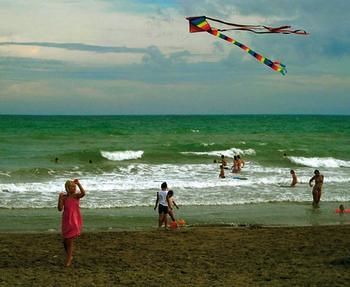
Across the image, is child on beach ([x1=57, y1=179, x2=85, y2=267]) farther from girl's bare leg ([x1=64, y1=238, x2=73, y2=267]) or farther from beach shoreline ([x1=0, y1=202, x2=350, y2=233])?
beach shoreline ([x1=0, y1=202, x2=350, y2=233])

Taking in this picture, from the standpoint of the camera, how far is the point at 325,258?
1023 centimetres

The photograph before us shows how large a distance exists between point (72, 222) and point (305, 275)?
3.82 meters

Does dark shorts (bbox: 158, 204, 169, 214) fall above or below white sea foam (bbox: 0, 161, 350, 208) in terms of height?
above

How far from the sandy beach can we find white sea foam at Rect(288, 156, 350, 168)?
21016 mm

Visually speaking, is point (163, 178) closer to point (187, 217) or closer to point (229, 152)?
point (187, 217)

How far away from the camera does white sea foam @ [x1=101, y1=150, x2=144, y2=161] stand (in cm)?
3453

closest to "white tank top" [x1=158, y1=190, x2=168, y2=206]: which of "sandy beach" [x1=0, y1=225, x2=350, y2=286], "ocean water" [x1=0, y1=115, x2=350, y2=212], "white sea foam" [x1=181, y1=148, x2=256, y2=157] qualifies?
"sandy beach" [x1=0, y1=225, x2=350, y2=286]

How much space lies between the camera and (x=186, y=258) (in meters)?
10.5

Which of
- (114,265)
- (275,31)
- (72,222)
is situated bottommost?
(114,265)

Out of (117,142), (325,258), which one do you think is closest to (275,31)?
(325,258)

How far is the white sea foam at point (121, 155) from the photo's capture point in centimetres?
3453

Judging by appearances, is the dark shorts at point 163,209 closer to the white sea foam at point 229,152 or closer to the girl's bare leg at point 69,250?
the girl's bare leg at point 69,250

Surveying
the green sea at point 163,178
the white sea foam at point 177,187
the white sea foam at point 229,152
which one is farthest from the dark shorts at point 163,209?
the white sea foam at point 229,152

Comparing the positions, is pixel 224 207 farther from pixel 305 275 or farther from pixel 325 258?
pixel 305 275
